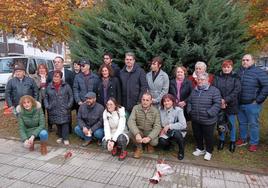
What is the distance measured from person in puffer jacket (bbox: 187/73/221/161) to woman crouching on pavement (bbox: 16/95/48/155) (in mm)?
3008

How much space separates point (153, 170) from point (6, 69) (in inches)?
434

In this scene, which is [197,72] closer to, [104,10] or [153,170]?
[153,170]

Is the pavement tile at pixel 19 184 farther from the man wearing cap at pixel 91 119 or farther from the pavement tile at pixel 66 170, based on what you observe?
the man wearing cap at pixel 91 119

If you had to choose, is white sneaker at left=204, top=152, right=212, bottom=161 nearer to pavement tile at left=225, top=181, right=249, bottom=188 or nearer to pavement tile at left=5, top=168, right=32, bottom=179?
pavement tile at left=225, top=181, right=249, bottom=188

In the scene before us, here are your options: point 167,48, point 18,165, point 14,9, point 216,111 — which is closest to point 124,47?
point 167,48

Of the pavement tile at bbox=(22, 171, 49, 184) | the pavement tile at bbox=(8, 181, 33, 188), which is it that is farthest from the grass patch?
the pavement tile at bbox=(8, 181, 33, 188)

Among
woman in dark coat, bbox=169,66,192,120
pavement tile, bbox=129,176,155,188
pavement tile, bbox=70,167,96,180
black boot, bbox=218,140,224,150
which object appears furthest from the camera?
black boot, bbox=218,140,224,150

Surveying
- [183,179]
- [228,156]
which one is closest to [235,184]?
[183,179]

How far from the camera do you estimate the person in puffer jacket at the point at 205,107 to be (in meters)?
4.87

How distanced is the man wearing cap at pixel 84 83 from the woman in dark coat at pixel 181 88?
171cm

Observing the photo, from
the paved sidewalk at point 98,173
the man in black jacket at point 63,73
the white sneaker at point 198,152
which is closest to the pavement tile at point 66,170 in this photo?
the paved sidewalk at point 98,173

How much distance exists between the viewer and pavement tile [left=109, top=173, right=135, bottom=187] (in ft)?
13.4

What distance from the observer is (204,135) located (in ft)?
16.7

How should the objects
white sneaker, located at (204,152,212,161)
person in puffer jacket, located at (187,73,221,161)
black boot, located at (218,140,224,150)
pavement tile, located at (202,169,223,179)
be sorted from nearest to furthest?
pavement tile, located at (202,169,223,179)
person in puffer jacket, located at (187,73,221,161)
white sneaker, located at (204,152,212,161)
black boot, located at (218,140,224,150)
